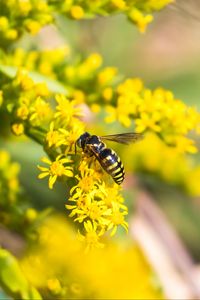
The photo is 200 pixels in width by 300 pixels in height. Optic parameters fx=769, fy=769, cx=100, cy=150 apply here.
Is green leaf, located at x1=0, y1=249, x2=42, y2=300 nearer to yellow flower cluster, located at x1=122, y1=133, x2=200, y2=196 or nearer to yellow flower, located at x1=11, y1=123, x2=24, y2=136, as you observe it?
yellow flower, located at x1=11, y1=123, x2=24, y2=136

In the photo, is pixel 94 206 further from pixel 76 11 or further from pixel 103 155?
pixel 76 11

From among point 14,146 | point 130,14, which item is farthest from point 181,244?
point 130,14

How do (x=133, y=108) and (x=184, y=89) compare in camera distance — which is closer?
(x=133, y=108)

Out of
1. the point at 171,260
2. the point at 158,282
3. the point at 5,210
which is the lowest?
the point at 171,260

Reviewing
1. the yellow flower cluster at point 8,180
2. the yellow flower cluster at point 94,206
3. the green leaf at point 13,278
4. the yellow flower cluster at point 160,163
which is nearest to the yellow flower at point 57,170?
the yellow flower cluster at point 94,206

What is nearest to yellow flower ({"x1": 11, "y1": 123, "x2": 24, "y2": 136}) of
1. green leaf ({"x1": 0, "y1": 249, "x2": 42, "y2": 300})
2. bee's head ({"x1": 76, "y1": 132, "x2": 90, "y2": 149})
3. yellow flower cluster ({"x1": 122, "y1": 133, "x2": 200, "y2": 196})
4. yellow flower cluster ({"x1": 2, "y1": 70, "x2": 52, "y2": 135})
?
yellow flower cluster ({"x1": 2, "y1": 70, "x2": 52, "y2": 135})

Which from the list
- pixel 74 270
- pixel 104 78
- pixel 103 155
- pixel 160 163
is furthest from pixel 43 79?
pixel 160 163

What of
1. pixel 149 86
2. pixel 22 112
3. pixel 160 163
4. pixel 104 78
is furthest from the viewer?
pixel 149 86

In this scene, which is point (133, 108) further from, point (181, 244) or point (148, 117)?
point (181, 244)
